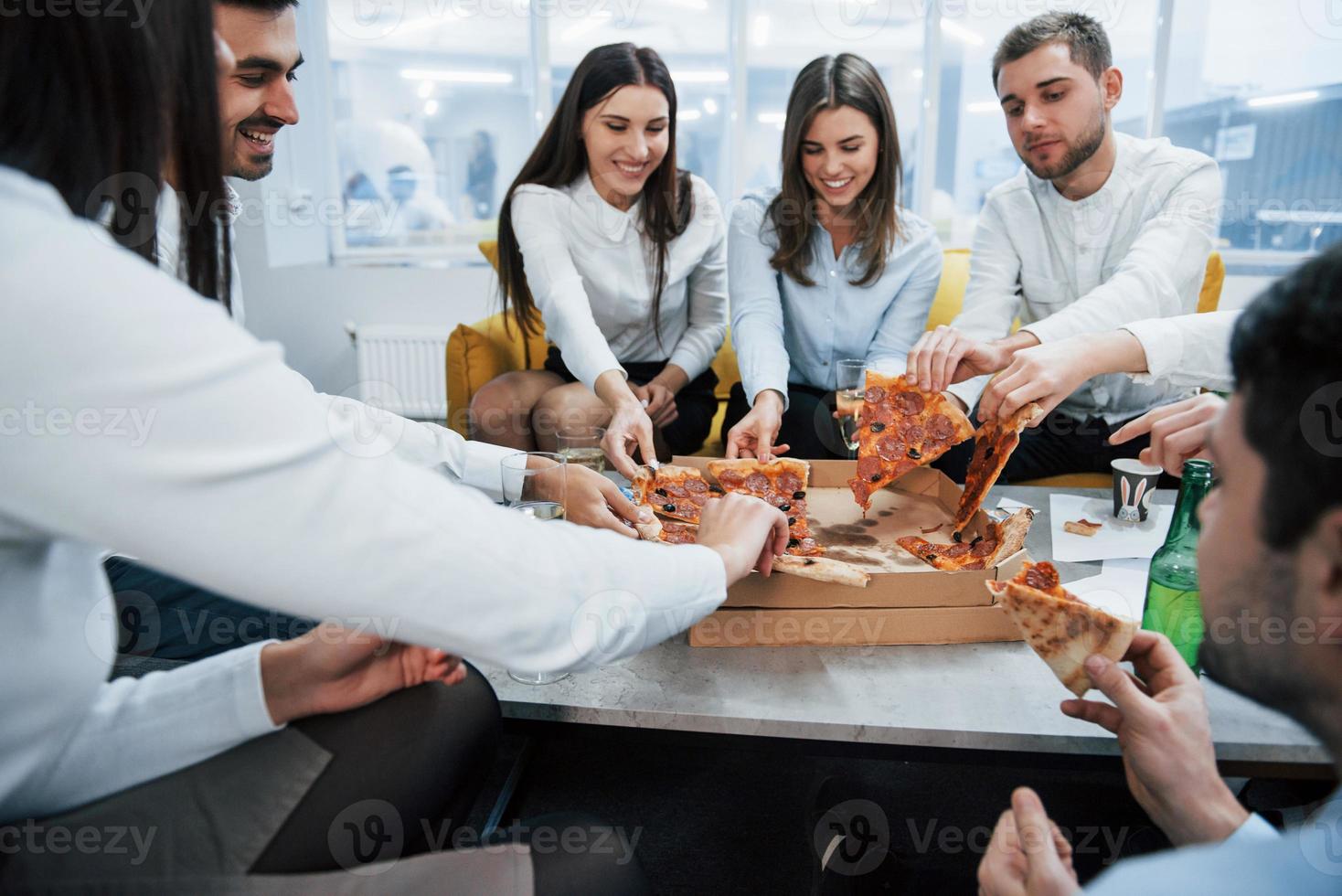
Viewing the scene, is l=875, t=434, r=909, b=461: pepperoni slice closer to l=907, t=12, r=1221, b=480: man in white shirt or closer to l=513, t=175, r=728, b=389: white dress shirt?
l=907, t=12, r=1221, b=480: man in white shirt

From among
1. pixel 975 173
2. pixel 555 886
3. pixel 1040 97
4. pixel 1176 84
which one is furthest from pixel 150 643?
pixel 1176 84

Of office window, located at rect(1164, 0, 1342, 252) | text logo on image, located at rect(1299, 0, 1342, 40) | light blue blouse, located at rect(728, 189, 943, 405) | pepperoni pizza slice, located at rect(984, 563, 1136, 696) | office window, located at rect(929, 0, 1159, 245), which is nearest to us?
pepperoni pizza slice, located at rect(984, 563, 1136, 696)

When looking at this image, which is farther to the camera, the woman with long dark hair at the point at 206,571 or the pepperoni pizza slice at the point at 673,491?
the pepperoni pizza slice at the point at 673,491

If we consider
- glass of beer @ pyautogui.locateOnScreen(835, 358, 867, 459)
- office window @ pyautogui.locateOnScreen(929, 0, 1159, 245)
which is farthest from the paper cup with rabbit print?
office window @ pyautogui.locateOnScreen(929, 0, 1159, 245)

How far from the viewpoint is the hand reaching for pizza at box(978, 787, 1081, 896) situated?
2.95 ft

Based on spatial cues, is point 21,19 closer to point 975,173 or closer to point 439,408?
point 439,408

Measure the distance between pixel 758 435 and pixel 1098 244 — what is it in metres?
1.41

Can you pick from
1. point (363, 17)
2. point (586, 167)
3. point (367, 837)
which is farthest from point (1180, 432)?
point (363, 17)

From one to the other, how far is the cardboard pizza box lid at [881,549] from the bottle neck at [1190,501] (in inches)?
8.6

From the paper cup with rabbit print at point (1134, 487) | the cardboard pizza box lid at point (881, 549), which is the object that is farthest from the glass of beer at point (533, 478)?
the paper cup with rabbit print at point (1134, 487)

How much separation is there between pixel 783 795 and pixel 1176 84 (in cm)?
496

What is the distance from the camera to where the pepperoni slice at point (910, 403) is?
1.99m

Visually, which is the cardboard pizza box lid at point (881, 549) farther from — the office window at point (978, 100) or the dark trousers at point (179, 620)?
the office window at point (978, 100)

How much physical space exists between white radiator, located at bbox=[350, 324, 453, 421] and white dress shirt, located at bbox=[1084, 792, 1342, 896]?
189 inches
